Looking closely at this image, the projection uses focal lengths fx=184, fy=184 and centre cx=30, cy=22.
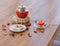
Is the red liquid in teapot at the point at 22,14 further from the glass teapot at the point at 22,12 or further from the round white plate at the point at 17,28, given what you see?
the round white plate at the point at 17,28

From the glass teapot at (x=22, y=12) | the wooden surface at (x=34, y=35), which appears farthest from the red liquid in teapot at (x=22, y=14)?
the wooden surface at (x=34, y=35)

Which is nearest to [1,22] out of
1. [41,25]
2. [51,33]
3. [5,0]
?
[41,25]

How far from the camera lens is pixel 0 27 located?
1.67m

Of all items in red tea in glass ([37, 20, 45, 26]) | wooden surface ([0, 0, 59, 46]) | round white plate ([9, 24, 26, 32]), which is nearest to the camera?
wooden surface ([0, 0, 59, 46])

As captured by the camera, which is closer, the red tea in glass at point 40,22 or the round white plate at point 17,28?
the round white plate at point 17,28

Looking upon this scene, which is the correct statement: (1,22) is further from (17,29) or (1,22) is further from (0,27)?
(17,29)

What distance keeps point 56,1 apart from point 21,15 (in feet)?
3.04

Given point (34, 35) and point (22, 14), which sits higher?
point (22, 14)

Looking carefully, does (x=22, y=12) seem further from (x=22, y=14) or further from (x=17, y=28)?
(x=17, y=28)

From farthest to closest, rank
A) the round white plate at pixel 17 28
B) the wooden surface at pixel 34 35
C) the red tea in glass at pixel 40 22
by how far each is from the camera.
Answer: the red tea in glass at pixel 40 22 < the round white plate at pixel 17 28 < the wooden surface at pixel 34 35

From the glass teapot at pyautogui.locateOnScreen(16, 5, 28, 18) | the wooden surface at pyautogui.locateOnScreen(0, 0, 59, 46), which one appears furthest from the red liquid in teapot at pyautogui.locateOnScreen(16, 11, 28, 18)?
the wooden surface at pyautogui.locateOnScreen(0, 0, 59, 46)

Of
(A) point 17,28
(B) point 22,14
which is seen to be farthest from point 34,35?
(B) point 22,14

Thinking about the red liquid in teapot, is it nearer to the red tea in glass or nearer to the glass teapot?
the glass teapot

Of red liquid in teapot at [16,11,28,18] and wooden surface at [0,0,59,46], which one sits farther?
red liquid in teapot at [16,11,28,18]
